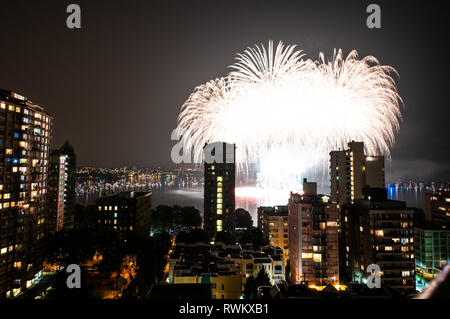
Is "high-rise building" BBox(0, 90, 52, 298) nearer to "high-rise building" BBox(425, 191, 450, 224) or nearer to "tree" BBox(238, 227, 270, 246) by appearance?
"tree" BBox(238, 227, 270, 246)

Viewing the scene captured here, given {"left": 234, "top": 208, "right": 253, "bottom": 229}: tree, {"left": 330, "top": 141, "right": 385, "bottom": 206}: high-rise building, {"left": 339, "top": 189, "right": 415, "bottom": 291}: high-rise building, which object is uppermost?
{"left": 330, "top": 141, "right": 385, "bottom": 206}: high-rise building

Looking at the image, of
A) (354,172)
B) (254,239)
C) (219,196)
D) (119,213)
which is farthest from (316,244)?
(119,213)

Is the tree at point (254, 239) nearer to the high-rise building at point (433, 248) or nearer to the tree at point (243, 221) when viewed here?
the tree at point (243, 221)

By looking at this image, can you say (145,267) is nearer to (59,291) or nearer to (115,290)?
(115,290)

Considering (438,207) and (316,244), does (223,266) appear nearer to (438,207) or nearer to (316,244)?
(316,244)

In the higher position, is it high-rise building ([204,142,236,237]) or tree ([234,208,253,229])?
high-rise building ([204,142,236,237])

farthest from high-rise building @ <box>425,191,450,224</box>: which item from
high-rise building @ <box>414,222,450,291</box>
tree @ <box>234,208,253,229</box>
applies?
tree @ <box>234,208,253,229</box>
